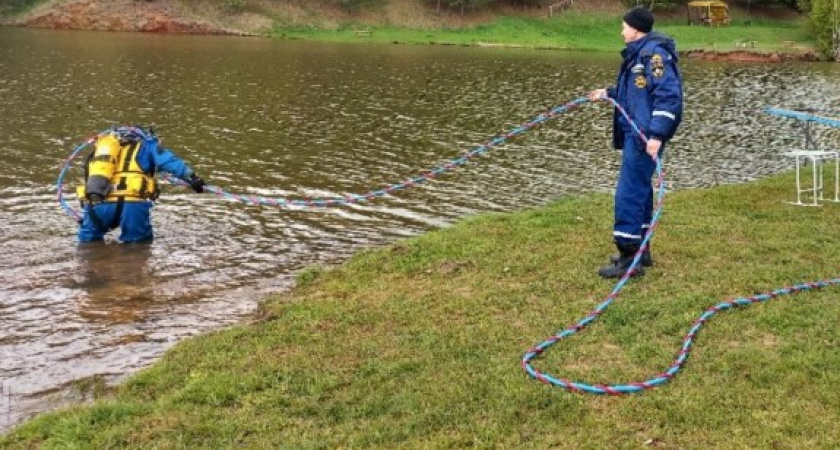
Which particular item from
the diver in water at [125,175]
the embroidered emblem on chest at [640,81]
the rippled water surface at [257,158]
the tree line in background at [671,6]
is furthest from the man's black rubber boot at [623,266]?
the tree line in background at [671,6]

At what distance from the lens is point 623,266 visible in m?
9.30

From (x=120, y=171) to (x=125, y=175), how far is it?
10cm

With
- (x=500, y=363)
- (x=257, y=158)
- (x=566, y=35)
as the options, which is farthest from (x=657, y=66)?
(x=566, y=35)

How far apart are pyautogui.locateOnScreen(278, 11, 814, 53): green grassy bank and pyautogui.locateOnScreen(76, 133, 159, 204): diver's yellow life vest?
5177 cm

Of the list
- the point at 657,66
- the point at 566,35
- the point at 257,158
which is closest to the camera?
the point at 657,66

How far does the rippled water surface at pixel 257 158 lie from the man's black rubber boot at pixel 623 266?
447cm

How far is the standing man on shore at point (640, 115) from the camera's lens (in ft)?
28.3

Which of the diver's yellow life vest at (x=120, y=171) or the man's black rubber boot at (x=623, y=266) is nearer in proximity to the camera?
the man's black rubber boot at (x=623, y=266)

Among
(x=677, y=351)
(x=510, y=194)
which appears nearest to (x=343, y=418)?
(x=677, y=351)

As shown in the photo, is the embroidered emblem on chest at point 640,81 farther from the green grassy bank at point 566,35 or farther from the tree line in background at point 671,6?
the tree line in background at point 671,6

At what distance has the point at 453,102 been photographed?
3167 centimetres

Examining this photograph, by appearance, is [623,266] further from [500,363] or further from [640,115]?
[500,363]

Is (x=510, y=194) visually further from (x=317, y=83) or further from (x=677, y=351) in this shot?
(x=317, y=83)

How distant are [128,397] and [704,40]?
216ft
